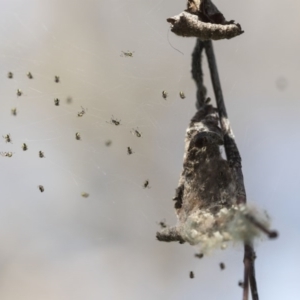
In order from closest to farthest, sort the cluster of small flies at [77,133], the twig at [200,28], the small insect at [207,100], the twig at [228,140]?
the twig at [228,140] < the twig at [200,28] < the small insect at [207,100] < the cluster of small flies at [77,133]

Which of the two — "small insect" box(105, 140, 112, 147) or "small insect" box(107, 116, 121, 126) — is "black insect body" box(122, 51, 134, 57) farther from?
"small insect" box(105, 140, 112, 147)

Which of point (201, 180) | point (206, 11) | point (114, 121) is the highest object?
point (114, 121)

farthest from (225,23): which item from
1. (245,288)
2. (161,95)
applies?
(161,95)

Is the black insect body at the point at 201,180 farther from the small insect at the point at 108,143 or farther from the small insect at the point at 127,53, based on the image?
the small insect at the point at 127,53

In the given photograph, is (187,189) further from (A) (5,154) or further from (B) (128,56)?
(A) (5,154)

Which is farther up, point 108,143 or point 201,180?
point 108,143

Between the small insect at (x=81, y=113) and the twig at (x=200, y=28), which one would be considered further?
the small insect at (x=81, y=113)

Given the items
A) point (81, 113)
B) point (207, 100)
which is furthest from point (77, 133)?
point (207, 100)

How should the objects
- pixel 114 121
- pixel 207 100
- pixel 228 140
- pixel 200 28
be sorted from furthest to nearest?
pixel 114 121, pixel 207 100, pixel 228 140, pixel 200 28

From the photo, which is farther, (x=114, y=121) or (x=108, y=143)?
(x=114, y=121)

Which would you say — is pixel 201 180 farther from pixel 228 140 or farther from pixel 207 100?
pixel 207 100

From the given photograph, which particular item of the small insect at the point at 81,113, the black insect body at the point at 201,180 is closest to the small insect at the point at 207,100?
the black insect body at the point at 201,180
